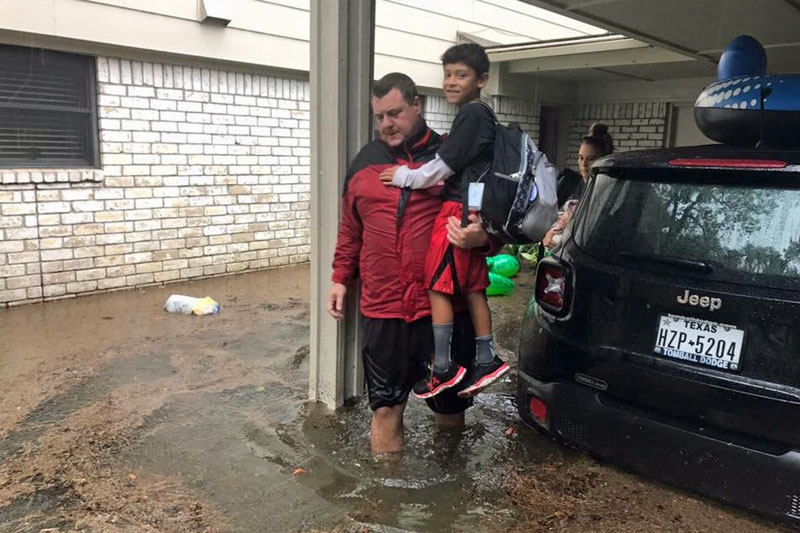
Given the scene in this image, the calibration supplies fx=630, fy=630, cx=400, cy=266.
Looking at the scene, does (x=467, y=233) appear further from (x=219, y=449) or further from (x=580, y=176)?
(x=580, y=176)

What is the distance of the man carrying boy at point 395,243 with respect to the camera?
9.80 ft

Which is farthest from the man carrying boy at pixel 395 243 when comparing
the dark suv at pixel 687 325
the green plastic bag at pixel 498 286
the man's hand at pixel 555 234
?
the green plastic bag at pixel 498 286

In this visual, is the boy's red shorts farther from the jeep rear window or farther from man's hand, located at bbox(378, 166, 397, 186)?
the jeep rear window

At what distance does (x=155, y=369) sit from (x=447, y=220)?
285cm

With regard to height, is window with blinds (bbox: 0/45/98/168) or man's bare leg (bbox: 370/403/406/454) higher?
window with blinds (bbox: 0/45/98/168)

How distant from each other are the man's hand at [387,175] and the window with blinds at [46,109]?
4689 mm

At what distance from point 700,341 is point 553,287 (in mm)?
723

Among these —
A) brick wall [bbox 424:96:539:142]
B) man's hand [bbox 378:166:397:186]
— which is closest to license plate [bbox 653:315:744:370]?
man's hand [bbox 378:166:397:186]

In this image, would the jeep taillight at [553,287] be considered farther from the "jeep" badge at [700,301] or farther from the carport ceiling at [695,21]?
the carport ceiling at [695,21]

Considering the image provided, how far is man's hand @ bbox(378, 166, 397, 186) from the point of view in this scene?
2.95 metres

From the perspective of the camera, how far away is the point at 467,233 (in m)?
2.82

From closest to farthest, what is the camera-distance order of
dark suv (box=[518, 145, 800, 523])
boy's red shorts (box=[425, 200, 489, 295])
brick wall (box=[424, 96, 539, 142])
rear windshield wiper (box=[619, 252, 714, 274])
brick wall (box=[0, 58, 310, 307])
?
dark suv (box=[518, 145, 800, 523]), rear windshield wiper (box=[619, 252, 714, 274]), boy's red shorts (box=[425, 200, 489, 295]), brick wall (box=[0, 58, 310, 307]), brick wall (box=[424, 96, 539, 142])

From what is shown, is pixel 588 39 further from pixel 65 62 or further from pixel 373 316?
pixel 373 316

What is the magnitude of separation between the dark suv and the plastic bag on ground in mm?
4009
